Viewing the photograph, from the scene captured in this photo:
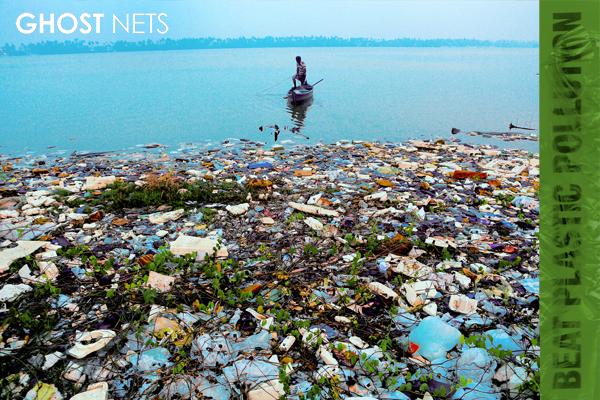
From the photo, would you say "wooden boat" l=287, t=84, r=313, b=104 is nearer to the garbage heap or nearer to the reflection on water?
the reflection on water

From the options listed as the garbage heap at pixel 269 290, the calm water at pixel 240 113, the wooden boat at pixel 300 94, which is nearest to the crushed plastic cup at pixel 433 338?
the garbage heap at pixel 269 290

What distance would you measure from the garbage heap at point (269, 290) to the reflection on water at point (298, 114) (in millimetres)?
7468

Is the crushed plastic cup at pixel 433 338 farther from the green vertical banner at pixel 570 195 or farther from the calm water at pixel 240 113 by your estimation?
the calm water at pixel 240 113

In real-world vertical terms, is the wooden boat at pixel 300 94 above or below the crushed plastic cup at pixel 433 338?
above

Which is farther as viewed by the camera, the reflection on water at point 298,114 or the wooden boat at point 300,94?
the wooden boat at point 300,94

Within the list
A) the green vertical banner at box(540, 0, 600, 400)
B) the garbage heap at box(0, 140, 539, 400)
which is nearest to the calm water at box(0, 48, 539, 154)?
the garbage heap at box(0, 140, 539, 400)

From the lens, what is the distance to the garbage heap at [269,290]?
258 cm

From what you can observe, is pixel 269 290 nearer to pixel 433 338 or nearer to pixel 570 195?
pixel 433 338

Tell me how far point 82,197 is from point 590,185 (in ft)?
20.4

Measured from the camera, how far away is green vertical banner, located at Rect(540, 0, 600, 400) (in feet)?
2.96

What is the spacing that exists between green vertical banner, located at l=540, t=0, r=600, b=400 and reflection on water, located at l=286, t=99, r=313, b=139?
38.8ft

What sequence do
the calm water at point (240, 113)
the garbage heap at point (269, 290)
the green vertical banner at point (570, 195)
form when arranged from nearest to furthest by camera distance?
1. the green vertical banner at point (570, 195)
2. the garbage heap at point (269, 290)
3. the calm water at point (240, 113)

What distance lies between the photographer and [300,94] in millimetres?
18266

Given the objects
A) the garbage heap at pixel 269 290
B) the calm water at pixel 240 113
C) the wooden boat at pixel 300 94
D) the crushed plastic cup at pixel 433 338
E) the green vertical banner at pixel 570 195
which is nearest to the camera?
the green vertical banner at pixel 570 195
